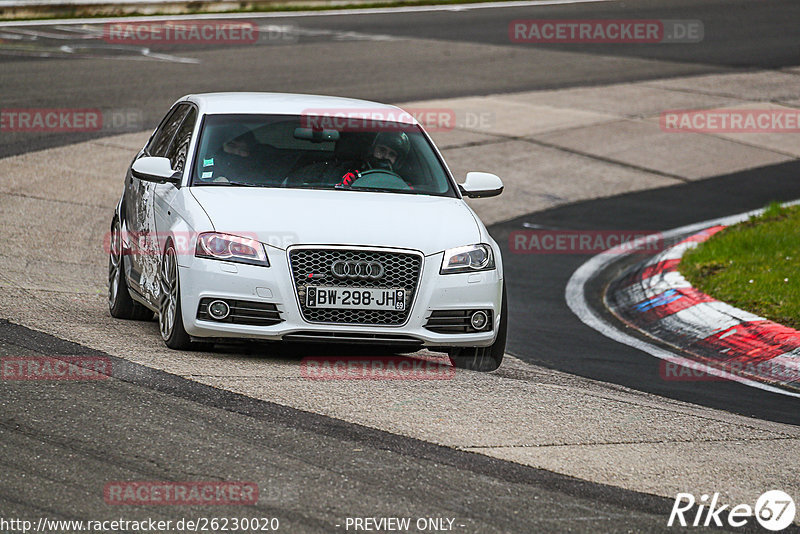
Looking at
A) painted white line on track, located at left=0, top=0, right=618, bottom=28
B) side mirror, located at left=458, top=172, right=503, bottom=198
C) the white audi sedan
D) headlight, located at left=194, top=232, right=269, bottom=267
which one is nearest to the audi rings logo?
the white audi sedan

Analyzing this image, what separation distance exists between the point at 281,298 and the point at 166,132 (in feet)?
8.19

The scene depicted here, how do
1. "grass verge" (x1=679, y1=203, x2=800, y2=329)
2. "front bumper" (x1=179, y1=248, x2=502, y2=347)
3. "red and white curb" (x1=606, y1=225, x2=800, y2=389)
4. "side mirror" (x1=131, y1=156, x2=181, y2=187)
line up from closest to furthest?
"front bumper" (x1=179, y1=248, x2=502, y2=347)
"side mirror" (x1=131, y1=156, x2=181, y2=187)
"red and white curb" (x1=606, y1=225, x2=800, y2=389)
"grass verge" (x1=679, y1=203, x2=800, y2=329)

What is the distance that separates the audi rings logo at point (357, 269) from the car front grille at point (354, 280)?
0.02 metres

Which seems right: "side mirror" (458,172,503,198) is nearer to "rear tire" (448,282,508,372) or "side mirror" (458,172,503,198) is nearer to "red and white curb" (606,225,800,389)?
"rear tire" (448,282,508,372)

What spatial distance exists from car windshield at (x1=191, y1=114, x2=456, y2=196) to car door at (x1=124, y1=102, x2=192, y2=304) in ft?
1.72

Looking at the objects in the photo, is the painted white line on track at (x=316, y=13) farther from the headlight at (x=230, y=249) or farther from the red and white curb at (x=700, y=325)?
the headlight at (x=230, y=249)

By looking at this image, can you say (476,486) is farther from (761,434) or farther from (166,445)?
(761,434)

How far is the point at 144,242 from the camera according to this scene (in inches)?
329

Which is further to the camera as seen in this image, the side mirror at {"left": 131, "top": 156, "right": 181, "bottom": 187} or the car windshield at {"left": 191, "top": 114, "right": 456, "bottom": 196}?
the car windshield at {"left": 191, "top": 114, "right": 456, "bottom": 196}

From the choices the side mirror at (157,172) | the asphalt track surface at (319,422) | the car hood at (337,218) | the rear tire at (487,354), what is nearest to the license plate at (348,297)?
the car hood at (337,218)

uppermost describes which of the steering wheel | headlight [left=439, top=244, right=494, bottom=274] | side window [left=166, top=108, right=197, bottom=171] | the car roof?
the car roof

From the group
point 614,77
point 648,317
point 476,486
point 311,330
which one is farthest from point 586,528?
point 614,77

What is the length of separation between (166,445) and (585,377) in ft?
12.0

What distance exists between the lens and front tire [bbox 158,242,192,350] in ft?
24.2
